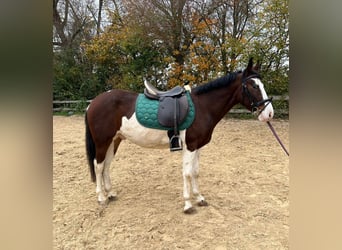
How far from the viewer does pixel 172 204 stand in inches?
94.7

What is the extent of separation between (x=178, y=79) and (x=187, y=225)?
478 cm

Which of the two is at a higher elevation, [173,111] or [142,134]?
[173,111]

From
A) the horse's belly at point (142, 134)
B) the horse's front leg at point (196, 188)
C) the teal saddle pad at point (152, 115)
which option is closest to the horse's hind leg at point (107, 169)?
the horse's belly at point (142, 134)

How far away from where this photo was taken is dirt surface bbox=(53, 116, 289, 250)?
1855 millimetres

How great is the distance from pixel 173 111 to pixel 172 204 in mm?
917

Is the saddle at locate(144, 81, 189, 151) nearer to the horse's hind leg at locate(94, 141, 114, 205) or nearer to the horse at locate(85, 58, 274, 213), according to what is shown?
the horse at locate(85, 58, 274, 213)

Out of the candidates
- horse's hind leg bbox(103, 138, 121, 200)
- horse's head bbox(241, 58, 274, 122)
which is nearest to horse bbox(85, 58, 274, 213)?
horse's head bbox(241, 58, 274, 122)

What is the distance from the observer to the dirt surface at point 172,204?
1855 mm

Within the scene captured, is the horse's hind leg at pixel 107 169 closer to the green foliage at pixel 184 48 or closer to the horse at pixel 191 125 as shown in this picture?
the horse at pixel 191 125

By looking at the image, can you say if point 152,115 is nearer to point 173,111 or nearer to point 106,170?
point 173,111

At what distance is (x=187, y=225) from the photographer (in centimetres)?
204

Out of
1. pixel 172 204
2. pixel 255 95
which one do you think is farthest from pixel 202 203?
pixel 255 95
